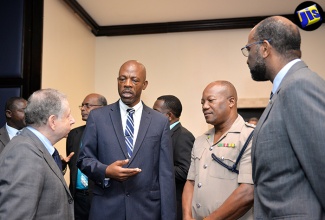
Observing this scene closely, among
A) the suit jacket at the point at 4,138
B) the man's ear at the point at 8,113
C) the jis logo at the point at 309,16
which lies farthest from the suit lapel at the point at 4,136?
the jis logo at the point at 309,16

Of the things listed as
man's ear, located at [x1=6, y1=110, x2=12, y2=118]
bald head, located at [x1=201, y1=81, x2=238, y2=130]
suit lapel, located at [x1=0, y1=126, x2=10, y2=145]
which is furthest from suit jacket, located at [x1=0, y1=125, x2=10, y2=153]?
bald head, located at [x1=201, y1=81, x2=238, y2=130]

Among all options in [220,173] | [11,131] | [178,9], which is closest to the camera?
[220,173]

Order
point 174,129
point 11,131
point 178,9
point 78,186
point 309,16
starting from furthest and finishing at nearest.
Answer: point 309,16, point 178,9, point 11,131, point 78,186, point 174,129

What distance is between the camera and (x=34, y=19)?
446 centimetres

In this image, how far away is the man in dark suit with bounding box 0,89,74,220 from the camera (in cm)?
176

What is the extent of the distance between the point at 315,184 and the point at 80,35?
504 centimetres

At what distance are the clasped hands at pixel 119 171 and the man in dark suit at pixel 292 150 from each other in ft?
2.65

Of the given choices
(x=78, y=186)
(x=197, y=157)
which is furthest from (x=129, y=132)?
(x=78, y=186)

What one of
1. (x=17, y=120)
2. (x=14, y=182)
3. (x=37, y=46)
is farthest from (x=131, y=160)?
(x=37, y=46)

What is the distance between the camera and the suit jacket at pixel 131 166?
2.39 metres

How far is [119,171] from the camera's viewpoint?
2.26m

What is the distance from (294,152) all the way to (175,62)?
4815mm

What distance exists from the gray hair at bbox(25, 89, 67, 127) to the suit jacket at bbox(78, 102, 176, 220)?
41cm

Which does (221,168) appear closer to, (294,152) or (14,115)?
(294,152)
